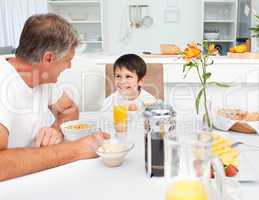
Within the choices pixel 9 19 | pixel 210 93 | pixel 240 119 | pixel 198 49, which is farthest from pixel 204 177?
pixel 9 19

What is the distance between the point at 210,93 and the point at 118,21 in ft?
11.7

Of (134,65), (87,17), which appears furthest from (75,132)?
(87,17)

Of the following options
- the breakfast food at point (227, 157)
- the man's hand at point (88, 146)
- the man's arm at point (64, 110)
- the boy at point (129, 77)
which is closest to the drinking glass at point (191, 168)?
the breakfast food at point (227, 157)

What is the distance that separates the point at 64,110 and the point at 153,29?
13.2 feet

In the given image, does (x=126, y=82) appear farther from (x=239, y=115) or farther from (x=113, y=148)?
(x=113, y=148)

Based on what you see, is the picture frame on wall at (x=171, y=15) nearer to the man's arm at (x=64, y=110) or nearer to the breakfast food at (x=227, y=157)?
the man's arm at (x=64, y=110)

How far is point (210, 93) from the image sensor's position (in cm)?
196

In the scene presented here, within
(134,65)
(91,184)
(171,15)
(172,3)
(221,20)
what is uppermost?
(172,3)

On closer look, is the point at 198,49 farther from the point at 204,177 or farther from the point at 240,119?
the point at 204,177

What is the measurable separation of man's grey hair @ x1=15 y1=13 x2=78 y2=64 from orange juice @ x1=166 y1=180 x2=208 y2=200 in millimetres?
660

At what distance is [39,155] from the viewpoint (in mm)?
917

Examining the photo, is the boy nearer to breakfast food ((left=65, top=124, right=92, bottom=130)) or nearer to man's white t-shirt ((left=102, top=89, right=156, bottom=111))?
man's white t-shirt ((left=102, top=89, right=156, bottom=111))

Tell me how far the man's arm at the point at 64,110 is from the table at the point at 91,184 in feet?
1.70

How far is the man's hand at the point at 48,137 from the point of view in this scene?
3.71 feet
